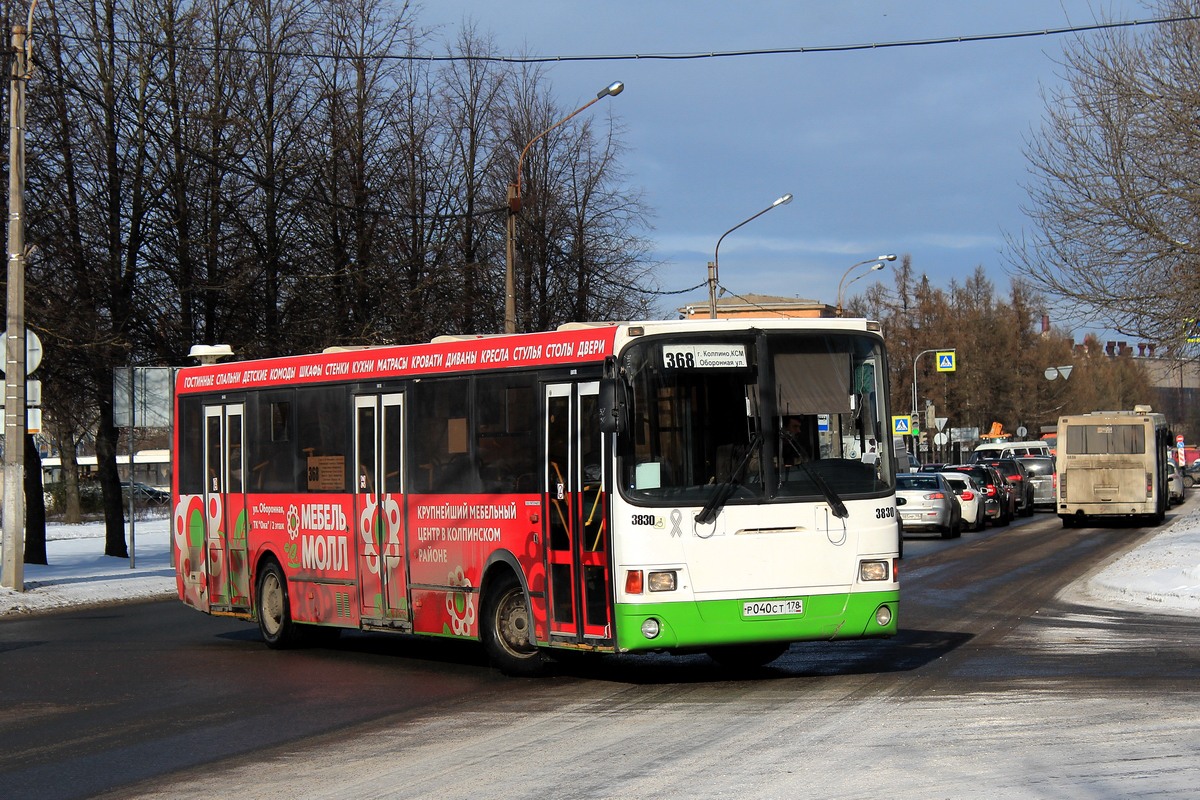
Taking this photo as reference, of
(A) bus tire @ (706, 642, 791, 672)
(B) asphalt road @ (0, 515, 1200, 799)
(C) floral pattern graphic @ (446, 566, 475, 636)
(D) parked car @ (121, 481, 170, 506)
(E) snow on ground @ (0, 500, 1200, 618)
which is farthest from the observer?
(D) parked car @ (121, 481, 170, 506)

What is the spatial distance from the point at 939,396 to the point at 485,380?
246 feet

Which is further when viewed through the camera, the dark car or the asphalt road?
the dark car

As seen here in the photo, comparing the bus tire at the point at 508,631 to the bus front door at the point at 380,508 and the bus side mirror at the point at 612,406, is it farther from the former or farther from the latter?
the bus side mirror at the point at 612,406

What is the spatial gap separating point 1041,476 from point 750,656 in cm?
4288

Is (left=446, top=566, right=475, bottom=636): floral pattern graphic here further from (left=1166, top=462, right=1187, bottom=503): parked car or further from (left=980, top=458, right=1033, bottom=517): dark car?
(left=1166, top=462, right=1187, bottom=503): parked car

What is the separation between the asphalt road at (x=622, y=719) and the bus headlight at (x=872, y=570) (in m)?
0.80

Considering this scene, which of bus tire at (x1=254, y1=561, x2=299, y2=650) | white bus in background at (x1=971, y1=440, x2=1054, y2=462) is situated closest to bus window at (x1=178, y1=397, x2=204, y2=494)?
bus tire at (x1=254, y1=561, x2=299, y2=650)

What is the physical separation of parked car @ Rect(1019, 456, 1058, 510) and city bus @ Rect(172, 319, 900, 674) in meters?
42.4

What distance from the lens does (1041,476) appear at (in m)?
53.7

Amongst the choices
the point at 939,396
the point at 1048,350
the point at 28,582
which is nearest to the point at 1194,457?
the point at 1048,350

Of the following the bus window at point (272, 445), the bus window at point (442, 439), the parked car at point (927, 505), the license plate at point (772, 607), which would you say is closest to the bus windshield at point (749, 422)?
the license plate at point (772, 607)

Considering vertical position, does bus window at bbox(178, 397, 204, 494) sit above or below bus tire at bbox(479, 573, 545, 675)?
above

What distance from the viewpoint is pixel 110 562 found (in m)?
29.5

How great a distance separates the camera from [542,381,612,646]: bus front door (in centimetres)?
1179
